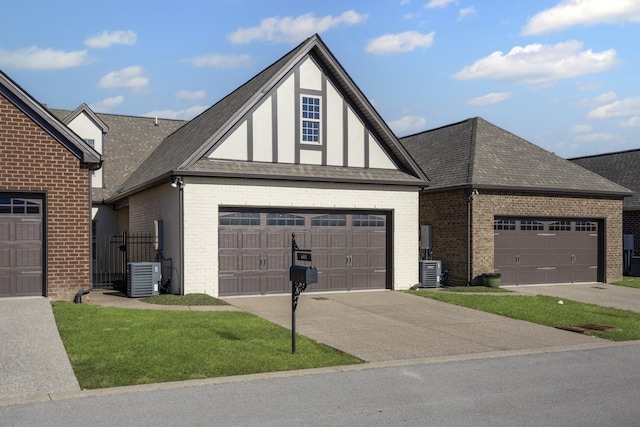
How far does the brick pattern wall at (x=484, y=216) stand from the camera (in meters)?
Answer: 21.6

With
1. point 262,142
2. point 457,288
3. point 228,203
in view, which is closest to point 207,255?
point 228,203

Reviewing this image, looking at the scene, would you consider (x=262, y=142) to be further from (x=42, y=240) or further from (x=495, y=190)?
(x=495, y=190)

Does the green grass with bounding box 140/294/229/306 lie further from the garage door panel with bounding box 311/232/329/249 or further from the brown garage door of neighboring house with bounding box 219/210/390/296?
the garage door panel with bounding box 311/232/329/249

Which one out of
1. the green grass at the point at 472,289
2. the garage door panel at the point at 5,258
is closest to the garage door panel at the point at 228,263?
the garage door panel at the point at 5,258

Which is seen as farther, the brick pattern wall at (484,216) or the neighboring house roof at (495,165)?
the neighboring house roof at (495,165)

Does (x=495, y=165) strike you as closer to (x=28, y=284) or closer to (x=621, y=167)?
(x=621, y=167)

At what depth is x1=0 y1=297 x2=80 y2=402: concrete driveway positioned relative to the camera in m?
7.96

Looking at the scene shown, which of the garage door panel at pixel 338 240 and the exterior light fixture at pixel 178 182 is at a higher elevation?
the exterior light fixture at pixel 178 182

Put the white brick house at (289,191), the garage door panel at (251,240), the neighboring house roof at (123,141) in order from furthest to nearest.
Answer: the neighboring house roof at (123,141) < the garage door panel at (251,240) < the white brick house at (289,191)

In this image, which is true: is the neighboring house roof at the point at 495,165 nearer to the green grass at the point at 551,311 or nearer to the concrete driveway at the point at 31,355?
the green grass at the point at 551,311

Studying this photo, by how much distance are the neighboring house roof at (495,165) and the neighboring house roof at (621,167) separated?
5.91m

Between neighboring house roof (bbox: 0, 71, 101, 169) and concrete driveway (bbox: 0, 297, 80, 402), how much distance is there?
3863 millimetres

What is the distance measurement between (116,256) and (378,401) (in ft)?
64.6

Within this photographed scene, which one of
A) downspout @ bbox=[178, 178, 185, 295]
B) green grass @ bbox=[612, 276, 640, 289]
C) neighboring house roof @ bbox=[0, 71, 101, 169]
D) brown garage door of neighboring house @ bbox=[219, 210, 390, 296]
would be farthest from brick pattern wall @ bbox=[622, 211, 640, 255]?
neighboring house roof @ bbox=[0, 71, 101, 169]
